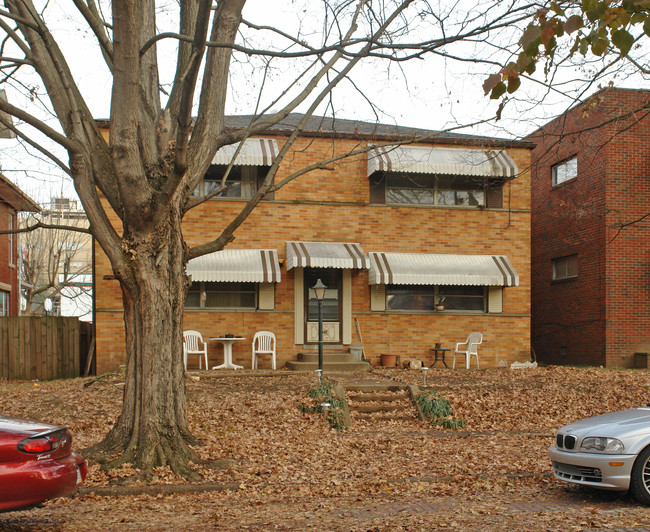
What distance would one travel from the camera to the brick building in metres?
18.4

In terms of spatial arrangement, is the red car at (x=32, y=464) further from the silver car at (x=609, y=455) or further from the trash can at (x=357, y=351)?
the trash can at (x=357, y=351)

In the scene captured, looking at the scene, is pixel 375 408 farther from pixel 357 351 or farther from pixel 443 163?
pixel 443 163

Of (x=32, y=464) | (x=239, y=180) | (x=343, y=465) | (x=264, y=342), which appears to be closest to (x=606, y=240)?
(x=264, y=342)

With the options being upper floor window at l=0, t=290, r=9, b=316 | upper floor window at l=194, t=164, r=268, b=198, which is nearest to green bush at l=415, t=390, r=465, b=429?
upper floor window at l=194, t=164, r=268, b=198

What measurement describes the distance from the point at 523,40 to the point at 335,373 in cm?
1253

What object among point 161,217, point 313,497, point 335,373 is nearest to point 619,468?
point 313,497

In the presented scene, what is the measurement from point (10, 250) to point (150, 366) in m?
20.9

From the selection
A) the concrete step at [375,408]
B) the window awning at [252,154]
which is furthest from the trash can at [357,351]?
the window awning at [252,154]

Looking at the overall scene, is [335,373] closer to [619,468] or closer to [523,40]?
[619,468]

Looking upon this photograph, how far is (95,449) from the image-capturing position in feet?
28.8

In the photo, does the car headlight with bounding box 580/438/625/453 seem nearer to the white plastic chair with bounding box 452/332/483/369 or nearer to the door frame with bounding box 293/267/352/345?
the white plastic chair with bounding box 452/332/483/369

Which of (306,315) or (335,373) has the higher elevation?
(306,315)

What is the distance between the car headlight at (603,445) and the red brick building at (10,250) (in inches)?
805

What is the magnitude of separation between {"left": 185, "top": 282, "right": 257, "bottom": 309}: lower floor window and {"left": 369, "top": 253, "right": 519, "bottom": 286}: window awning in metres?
A: 3.33
